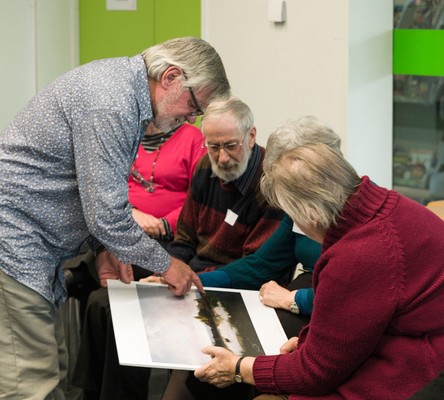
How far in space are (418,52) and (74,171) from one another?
219 centimetres

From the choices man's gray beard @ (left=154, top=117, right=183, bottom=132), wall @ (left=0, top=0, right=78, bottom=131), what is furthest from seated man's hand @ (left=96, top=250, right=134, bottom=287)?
wall @ (left=0, top=0, right=78, bottom=131)

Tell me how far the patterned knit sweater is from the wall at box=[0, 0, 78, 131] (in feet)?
6.93

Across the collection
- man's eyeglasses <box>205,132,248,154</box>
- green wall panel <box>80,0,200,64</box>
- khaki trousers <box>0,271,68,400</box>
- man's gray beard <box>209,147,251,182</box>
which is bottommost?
khaki trousers <box>0,271,68,400</box>

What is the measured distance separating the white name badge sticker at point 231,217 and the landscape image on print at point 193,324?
21.8 inches

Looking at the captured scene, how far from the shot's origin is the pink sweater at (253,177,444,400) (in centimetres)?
208

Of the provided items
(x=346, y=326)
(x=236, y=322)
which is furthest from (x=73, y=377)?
(x=346, y=326)

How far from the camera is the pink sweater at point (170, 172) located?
4.04 meters

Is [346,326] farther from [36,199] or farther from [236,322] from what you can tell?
[36,199]

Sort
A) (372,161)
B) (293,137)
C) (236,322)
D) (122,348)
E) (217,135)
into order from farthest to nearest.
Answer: (372,161), (217,135), (293,137), (236,322), (122,348)

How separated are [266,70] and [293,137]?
1.59 m

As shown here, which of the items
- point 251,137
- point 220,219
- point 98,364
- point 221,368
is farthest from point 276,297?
point 98,364

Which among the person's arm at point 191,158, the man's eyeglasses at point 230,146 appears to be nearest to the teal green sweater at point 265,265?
the man's eyeglasses at point 230,146

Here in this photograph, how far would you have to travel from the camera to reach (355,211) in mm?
2148

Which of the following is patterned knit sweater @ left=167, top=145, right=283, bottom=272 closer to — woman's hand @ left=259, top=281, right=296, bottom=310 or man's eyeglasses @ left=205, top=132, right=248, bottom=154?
man's eyeglasses @ left=205, top=132, right=248, bottom=154
